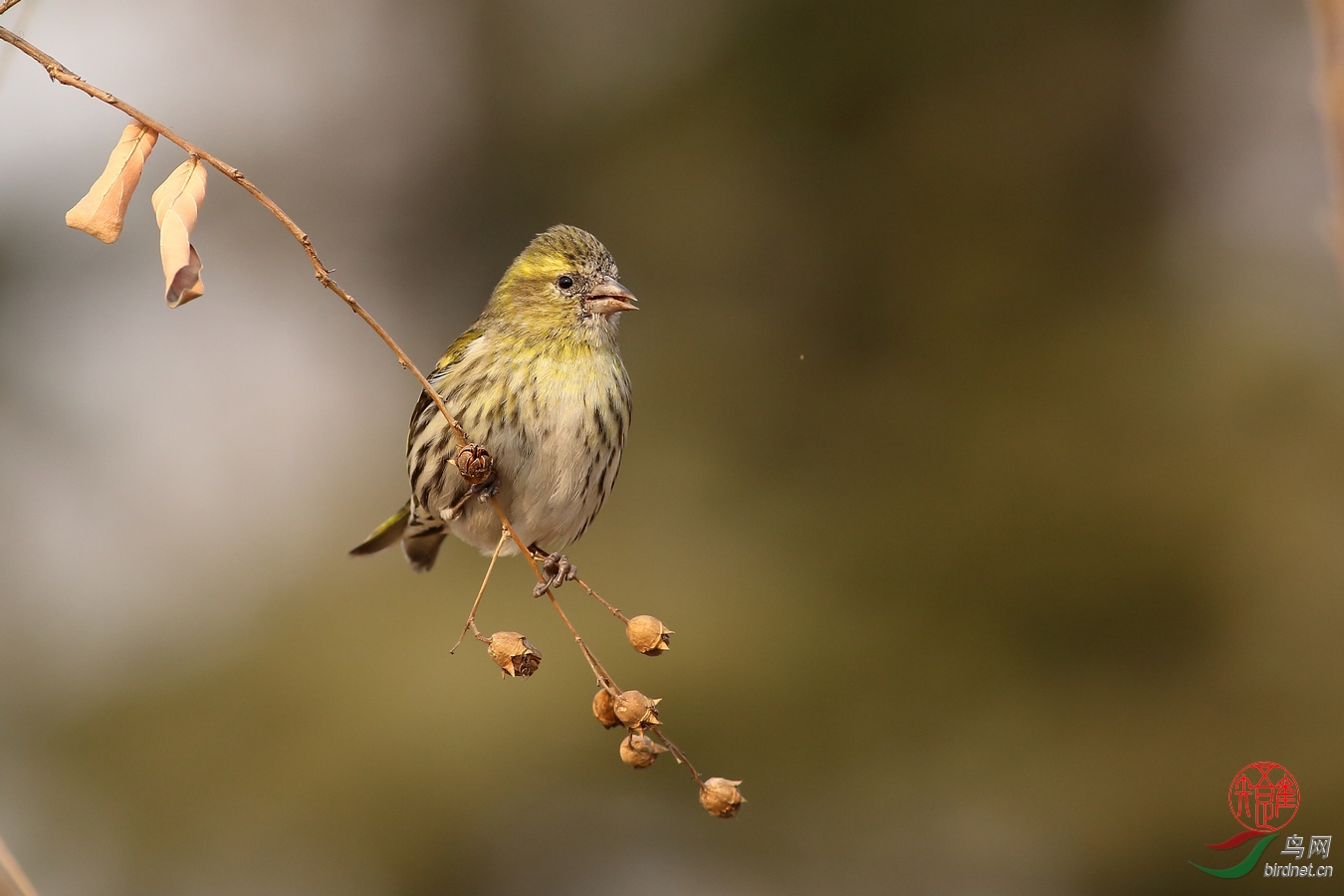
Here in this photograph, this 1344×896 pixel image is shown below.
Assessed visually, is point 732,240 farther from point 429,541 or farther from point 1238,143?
point 429,541

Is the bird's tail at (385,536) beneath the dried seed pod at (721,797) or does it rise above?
above

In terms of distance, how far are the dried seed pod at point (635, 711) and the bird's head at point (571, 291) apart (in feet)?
5.70

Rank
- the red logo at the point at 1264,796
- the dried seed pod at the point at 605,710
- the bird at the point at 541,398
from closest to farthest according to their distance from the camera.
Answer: the dried seed pod at the point at 605,710, the bird at the point at 541,398, the red logo at the point at 1264,796

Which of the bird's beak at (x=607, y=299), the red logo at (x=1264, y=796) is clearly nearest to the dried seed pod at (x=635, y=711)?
the bird's beak at (x=607, y=299)

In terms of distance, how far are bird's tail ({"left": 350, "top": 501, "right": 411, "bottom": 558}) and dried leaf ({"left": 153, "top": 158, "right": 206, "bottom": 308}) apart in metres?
2.57

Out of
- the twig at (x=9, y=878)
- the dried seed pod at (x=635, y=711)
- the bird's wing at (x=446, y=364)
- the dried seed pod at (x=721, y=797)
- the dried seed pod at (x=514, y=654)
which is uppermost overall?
the bird's wing at (x=446, y=364)

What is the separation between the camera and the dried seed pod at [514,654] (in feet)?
7.43

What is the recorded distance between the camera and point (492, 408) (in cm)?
360

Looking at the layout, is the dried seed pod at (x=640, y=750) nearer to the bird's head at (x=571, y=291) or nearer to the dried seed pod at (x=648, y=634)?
the dried seed pod at (x=648, y=634)

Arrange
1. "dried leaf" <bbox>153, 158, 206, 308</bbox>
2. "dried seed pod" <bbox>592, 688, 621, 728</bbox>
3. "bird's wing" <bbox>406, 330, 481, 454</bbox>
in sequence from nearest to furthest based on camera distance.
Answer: "dried leaf" <bbox>153, 158, 206, 308</bbox> < "dried seed pod" <bbox>592, 688, 621, 728</bbox> < "bird's wing" <bbox>406, 330, 481, 454</bbox>

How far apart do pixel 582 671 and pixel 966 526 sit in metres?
3.09

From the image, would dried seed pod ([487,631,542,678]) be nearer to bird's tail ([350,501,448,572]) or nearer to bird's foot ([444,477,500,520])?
bird's foot ([444,477,500,520])

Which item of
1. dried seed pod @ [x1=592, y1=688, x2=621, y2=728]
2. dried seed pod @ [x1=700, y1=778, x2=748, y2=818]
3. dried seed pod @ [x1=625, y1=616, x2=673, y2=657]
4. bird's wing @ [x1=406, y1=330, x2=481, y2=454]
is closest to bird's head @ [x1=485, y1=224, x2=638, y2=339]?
bird's wing @ [x1=406, y1=330, x2=481, y2=454]

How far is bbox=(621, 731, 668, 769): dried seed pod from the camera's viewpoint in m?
2.07
